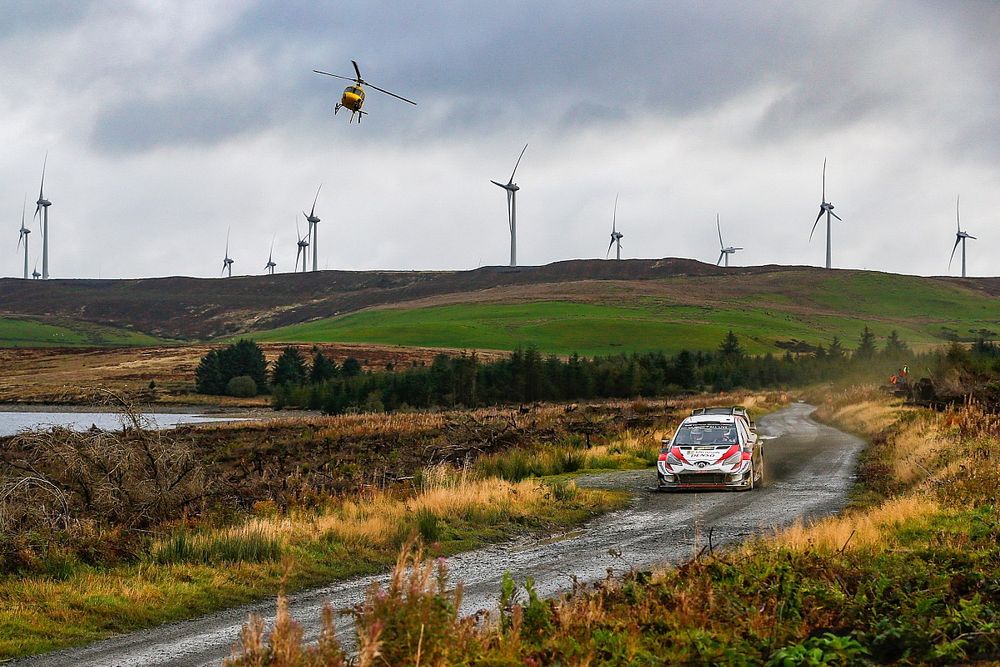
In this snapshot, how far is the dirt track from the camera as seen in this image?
406 inches

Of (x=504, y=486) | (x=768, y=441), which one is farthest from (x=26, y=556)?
(x=768, y=441)

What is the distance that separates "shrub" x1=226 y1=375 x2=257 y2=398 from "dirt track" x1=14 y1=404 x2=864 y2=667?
95958mm

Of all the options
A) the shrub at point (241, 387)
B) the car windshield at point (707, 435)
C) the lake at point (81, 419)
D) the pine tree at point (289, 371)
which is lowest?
the lake at point (81, 419)

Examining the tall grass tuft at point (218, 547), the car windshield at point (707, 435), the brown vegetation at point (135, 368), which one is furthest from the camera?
the brown vegetation at point (135, 368)

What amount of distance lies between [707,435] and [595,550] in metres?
9.67

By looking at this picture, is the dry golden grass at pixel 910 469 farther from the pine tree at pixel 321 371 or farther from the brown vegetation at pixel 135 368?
the brown vegetation at pixel 135 368

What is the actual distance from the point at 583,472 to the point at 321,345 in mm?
143946

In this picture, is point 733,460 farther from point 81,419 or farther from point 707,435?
point 81,419

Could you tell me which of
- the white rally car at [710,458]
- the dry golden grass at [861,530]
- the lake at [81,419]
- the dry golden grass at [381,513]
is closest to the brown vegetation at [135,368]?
the lake at [81,419]

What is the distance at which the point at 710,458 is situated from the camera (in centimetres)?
2409

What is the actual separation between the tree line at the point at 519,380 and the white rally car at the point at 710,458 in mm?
65009

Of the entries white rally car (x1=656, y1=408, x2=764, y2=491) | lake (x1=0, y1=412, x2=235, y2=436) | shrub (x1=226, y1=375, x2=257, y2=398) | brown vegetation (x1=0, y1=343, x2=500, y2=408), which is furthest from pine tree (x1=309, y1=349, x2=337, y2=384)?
white rally car (x1=656, y1=408, x2=764, y2=491)

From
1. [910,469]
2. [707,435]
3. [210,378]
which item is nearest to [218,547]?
[707,435]

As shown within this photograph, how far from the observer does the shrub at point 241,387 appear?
11994 cm
